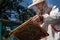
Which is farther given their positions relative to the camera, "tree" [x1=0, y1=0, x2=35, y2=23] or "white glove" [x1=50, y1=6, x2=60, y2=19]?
"tree" [x1=0, y1=0, x2=35, y2=23]

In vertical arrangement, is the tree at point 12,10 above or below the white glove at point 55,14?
above

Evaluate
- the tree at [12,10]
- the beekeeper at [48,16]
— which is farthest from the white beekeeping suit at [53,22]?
the tree at [12,10]

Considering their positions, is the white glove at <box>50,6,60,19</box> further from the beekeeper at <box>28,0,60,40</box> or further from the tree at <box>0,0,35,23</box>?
the tree at <box>0,0,35,23</box>

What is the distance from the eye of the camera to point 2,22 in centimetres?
255

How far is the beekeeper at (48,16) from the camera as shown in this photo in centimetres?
188

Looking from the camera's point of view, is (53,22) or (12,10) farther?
(12,10)

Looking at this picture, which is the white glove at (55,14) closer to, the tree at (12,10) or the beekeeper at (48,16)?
the beekeeper at (48,16)

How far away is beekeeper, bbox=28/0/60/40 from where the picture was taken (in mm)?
1877

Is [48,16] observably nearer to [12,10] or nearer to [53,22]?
[53,22]

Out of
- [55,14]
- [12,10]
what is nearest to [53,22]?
[55,14]

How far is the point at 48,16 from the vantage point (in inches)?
73.9

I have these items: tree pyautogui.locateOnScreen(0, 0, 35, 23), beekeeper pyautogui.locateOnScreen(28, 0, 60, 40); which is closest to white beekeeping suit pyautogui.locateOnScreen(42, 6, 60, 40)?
beekeeper pyautogui.locateOnScreen(28, 0, 60, 40)

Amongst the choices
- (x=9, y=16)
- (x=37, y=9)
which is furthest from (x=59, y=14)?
(x=9, y=16)

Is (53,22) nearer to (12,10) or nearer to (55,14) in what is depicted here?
(55,14)
